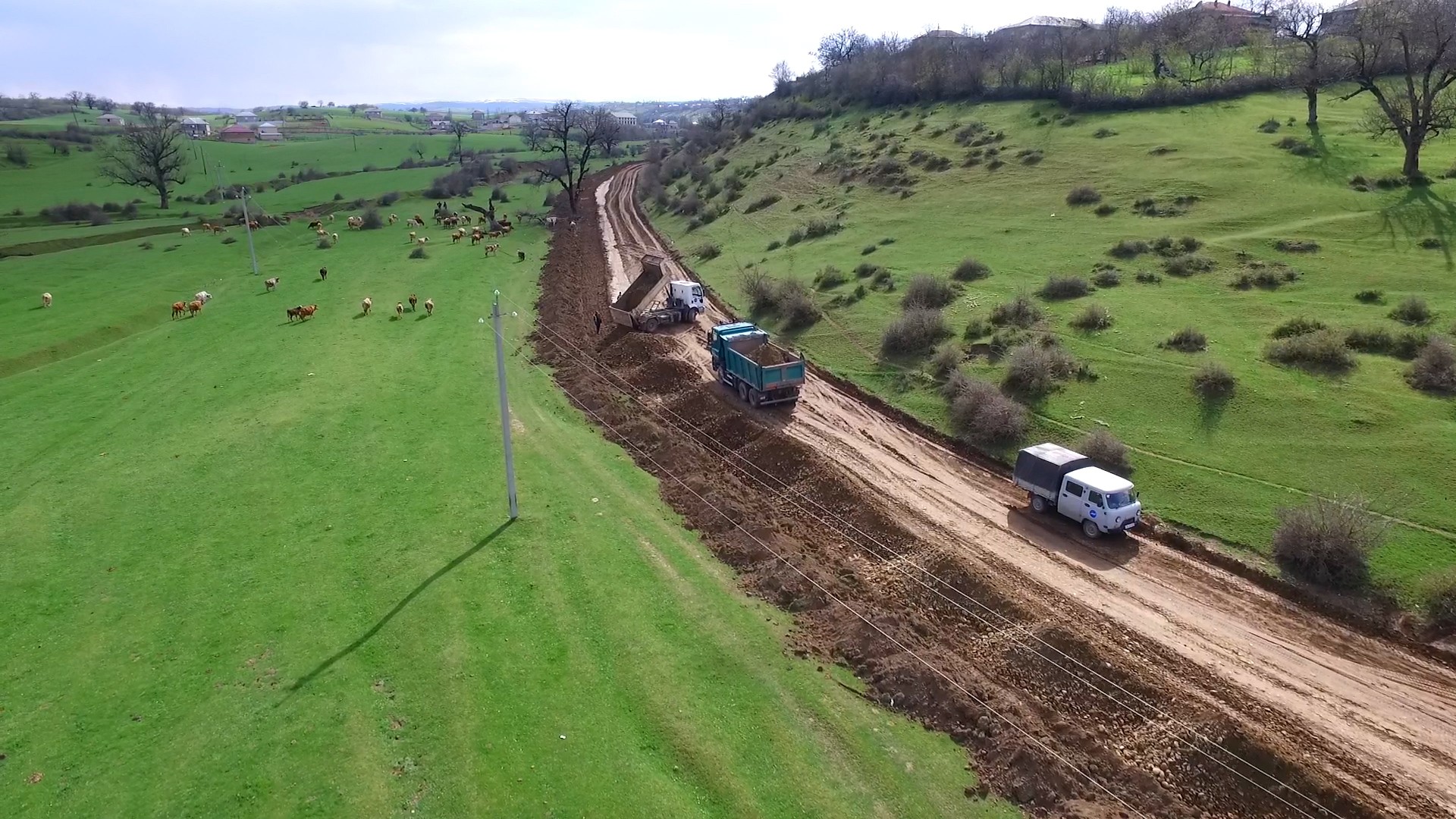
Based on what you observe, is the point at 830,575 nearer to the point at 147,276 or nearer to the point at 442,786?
the point at 442,786

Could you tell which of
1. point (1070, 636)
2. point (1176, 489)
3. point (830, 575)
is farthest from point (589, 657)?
point (1176, 489)

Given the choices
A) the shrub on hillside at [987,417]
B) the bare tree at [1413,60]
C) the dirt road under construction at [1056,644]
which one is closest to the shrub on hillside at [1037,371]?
the shrub on hillside at [987,417]

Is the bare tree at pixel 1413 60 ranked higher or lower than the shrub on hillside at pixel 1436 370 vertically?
higher

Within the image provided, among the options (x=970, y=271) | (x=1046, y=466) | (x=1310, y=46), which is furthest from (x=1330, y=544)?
(x=1310, y=46)

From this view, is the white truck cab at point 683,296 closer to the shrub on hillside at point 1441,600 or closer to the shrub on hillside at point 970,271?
the shrub on hillside at point 970,271

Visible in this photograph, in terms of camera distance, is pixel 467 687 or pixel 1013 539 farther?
pixel 1013 539

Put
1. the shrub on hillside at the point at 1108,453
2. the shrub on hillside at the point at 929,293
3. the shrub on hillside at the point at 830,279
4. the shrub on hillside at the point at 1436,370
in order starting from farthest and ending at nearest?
the shrub on hillside at the point at 830,279, the shrub on hillside at the point at 929,293, the shrub on hillside at the point at 1436,370, the shrub on hillside at the point at 1108,453

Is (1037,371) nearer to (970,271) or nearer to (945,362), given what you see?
(945,362)
